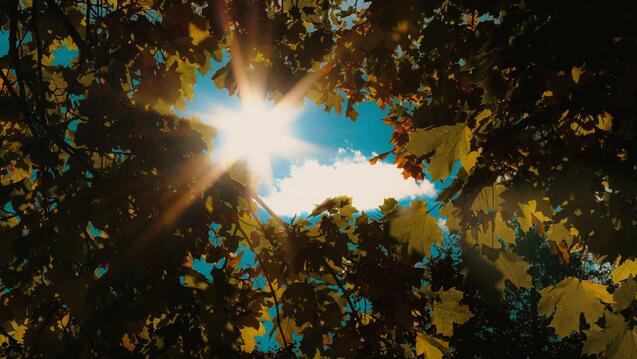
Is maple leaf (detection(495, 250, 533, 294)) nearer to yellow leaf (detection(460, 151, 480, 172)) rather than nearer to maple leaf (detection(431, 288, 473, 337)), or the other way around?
maple leaf (detection(431, 288, 473, 337))

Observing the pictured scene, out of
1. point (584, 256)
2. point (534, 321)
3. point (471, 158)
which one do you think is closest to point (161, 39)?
point (471, 158)

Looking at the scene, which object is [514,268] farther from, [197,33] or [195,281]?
[197,33]

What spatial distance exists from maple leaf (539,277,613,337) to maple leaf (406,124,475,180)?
6.08ft

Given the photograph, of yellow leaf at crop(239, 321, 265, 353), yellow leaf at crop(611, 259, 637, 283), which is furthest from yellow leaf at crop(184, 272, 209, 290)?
yellow leaf at crop(611, 259, 637, 283)

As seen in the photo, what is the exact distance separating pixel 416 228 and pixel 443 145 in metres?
0.69

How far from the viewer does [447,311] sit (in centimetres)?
296

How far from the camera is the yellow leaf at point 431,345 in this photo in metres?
2.76

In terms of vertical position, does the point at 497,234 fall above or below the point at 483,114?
below

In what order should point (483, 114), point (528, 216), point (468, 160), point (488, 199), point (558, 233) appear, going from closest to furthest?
point (468, 160), point (483, 114), point (488, 199), point (528, 216), point (558, 233)

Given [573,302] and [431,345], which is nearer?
[431,345]

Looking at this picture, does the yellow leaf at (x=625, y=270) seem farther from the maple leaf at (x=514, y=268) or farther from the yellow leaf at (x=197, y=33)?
the yellow leaf at (x=197, y=33)

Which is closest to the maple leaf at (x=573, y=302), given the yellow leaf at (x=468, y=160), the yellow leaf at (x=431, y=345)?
the yellow leaf at (x=431, y=345)

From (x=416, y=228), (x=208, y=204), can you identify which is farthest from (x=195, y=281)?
(x=416, y=228)

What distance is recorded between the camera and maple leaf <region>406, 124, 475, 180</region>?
236cm
